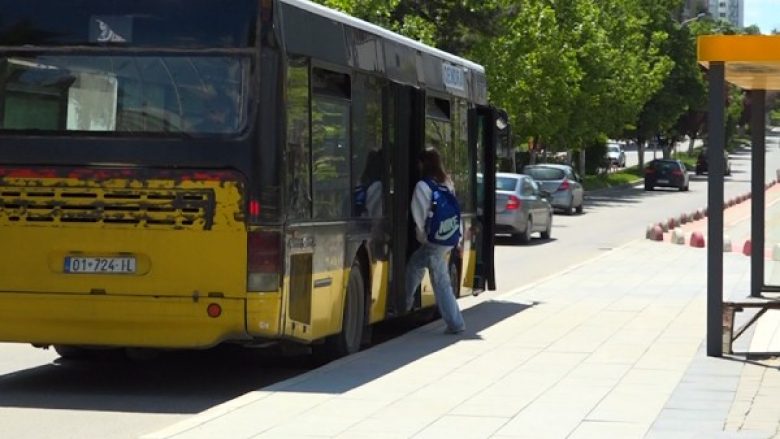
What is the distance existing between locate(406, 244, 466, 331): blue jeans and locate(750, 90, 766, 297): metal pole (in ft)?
14.7

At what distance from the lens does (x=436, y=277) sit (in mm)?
16547

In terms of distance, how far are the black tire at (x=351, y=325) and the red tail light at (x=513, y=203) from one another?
69.2ft

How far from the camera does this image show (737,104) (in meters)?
103

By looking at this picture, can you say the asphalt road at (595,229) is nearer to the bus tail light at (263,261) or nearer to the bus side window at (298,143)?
the bus side window at (298,143)

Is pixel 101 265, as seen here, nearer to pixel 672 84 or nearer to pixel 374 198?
pixel 374 198

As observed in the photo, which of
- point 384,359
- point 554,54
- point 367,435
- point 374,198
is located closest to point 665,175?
point 554,54

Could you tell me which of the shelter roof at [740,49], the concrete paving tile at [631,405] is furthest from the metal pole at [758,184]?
the concrete paving tile at [631,405]

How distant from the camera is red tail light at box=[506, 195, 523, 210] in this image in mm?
36000

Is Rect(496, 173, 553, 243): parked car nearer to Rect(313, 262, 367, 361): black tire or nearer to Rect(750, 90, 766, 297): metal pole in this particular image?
Rect(750, 90, 766, 297): metal pole

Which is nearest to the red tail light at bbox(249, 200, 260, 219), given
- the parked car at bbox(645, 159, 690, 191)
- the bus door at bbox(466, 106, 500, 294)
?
the bus door at bbox(466, 106, 500, 294)

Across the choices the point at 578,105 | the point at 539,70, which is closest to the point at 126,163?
the point at 539,70

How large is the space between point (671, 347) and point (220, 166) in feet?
17.1

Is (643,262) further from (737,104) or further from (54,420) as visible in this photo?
(737,104)

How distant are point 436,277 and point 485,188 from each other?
4.00m
